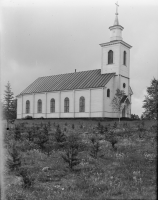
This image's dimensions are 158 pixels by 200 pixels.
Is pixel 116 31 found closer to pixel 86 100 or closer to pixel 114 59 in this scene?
pixel 114 59

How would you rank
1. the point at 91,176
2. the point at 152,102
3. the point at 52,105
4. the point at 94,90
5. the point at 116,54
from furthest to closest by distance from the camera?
the point at 52,105
the point at 116,54
the point at 94,90
the point at 152,102
the point at 91,176

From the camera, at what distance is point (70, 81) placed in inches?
1860

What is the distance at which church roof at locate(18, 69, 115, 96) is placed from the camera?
141 ft

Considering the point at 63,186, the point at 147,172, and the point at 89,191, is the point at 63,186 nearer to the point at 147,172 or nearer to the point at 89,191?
the point at 89,191

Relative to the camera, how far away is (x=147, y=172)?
10.3 metres

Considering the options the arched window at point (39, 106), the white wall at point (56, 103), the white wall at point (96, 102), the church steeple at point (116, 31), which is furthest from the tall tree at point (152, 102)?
the arched window at point (39, 106)

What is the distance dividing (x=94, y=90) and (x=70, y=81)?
671cm

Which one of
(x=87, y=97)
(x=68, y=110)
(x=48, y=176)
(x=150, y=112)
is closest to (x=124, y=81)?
(x=87, y=97)

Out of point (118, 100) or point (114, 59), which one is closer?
point (118, 100)

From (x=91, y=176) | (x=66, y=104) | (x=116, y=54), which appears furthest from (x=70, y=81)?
(x=91, y=176)

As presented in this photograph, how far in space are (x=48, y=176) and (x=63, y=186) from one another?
4.98 ft

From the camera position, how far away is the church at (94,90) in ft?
138

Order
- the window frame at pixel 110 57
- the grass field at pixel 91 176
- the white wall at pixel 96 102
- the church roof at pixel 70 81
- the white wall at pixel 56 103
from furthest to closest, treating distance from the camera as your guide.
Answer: the white wall at pixel 56 103 → the window frame at pixel 110 57 → the church roof at pixel 70 81 → the white wall at pixel 96 102 → the grass field at pixel 91 176

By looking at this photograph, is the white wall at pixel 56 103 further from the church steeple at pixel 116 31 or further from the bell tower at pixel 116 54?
the church steeple at pixel 116 31
